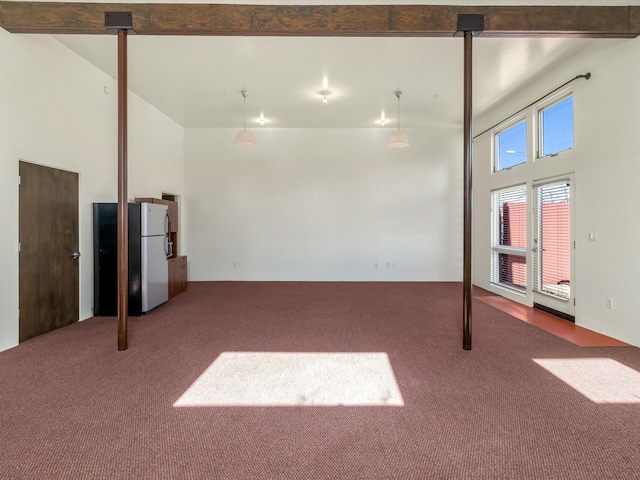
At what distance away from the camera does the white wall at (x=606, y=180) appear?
148 inches

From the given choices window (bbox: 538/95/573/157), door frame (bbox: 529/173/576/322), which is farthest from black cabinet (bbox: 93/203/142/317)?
window (bbox: 538/95/573/157)

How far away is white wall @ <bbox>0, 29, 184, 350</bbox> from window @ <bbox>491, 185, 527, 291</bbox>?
6810 millimetres

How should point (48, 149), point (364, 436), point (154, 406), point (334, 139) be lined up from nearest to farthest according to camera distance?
point (364, 436) → point (154, 406) → point (48, 149) → point (334, 139)

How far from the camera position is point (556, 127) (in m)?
5.08

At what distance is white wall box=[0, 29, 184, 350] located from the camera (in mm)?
3533

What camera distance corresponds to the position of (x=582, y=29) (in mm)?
3443

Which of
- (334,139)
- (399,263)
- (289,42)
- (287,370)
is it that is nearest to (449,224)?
(399,263)

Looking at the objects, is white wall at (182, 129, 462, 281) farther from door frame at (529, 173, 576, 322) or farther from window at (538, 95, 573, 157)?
window at (538, 95, 573, 157)

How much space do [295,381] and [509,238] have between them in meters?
5.30

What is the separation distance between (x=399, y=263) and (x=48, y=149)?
22.3ft

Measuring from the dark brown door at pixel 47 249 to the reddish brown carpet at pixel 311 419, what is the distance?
0.35 meters

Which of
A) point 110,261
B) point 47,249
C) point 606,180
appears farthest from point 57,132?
point 606,180

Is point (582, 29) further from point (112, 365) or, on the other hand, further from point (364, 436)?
point (112, 365)

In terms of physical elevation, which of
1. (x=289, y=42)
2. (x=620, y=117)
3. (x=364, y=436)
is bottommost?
(x=364, y=436)
